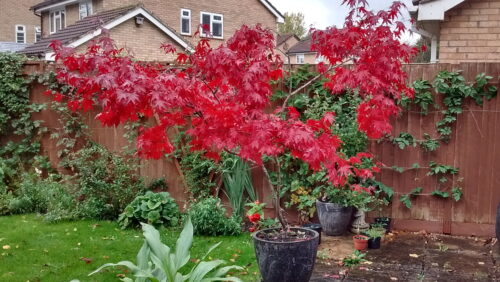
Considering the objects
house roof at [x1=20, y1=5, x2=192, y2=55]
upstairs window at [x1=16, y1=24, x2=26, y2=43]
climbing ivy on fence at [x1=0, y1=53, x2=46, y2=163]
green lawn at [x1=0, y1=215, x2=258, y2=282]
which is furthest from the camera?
upstairs window at [x1=16, y1=24, x2=26, y2=43]

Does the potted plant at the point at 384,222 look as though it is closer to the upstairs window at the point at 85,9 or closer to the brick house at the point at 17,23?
the upstairs window at the point at 85,9

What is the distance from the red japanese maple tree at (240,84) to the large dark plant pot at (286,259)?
716 mm

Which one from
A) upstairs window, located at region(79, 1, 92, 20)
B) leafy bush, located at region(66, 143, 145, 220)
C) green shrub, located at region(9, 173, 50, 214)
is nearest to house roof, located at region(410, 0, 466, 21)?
leafy bush, located at region(66, 143, 145, 220)

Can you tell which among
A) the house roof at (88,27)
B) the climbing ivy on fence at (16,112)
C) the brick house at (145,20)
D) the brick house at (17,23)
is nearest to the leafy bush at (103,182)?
the climbing ivy on fence at (16,112)

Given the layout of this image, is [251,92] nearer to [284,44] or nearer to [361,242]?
[284,44]

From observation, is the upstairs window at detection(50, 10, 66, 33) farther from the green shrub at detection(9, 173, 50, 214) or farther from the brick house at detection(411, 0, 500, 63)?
the brick house at detection(411, 0, 500, 63)

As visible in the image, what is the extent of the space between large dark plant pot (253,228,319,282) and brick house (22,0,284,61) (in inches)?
433

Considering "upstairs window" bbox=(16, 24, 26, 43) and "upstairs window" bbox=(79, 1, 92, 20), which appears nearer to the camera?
"upstairs window" bbox=(79, 1, 92, 20)

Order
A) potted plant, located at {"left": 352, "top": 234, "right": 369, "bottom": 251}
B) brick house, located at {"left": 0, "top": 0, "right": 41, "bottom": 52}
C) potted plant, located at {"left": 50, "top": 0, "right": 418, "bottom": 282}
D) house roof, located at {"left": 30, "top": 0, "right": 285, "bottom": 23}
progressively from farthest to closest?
1. brick house, located at {"left": 0, "top": 0, "right": 41, "bottom": 52}
2. house roof, located at {"left": 30, "top": 0, "right": 285, "bottom": 23}
3. potted plant, located at {"left": 352, "top": 234, "right": 369, "bottom": 251}
4. potted plant, located at {"left": 50, "top": 0, "right": 418, "bottom": 282}

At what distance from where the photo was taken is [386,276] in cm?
446

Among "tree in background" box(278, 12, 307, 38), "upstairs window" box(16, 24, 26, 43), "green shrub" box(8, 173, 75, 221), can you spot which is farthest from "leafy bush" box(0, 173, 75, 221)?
"tree in background" box(278, 12, 307, 38)

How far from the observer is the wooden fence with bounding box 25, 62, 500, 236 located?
5.74 metres

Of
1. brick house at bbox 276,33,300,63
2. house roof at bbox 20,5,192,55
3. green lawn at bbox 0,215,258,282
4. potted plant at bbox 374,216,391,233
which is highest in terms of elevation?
house roof at bbox 20,5,192,55

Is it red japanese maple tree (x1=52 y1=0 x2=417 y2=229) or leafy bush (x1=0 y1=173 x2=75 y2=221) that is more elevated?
red japanese maple tree (x1=52 y1=0 x2=417 y2=229)
